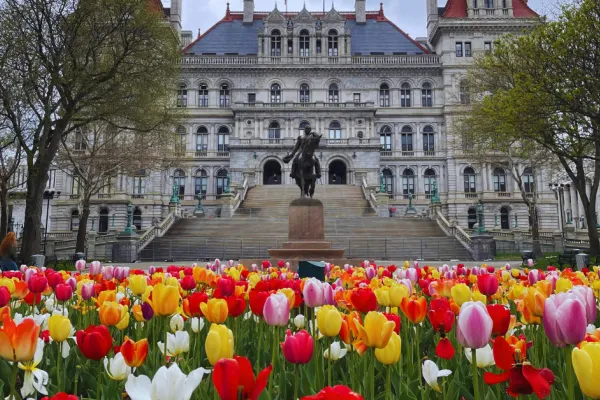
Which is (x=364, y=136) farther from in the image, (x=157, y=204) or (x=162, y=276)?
(x=162, y=276)

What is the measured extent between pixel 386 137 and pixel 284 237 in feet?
95.6

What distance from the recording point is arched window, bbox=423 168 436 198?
51312 mm

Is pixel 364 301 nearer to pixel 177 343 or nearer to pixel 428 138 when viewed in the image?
pixel 177 343

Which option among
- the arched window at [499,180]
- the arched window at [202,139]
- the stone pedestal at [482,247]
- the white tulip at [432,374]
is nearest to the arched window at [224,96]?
the arched window at [202,139]

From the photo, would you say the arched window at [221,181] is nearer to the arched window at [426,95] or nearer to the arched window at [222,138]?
the arched window at [222,138]

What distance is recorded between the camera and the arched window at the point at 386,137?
52.9 m

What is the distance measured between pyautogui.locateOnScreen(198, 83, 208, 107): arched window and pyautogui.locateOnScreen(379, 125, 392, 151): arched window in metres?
19.5

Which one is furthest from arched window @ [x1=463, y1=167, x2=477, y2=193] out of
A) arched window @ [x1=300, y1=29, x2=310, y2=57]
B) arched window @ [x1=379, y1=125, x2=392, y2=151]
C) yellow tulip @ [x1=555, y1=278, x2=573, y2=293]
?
yellow tulip @ [x1=555, y1=278, x2=573, y2=293]

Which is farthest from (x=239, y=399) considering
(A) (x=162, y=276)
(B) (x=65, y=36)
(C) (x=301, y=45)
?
(C) (x=301, y=45)

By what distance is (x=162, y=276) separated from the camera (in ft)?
15.2

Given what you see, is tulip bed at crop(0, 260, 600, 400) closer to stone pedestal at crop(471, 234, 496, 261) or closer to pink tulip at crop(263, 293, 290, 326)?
pink tulip at crop(263, 293, 290, 326)

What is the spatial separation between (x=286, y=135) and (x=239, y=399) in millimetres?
49557

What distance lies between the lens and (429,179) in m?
51.9

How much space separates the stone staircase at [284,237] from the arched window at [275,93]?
768 inches
